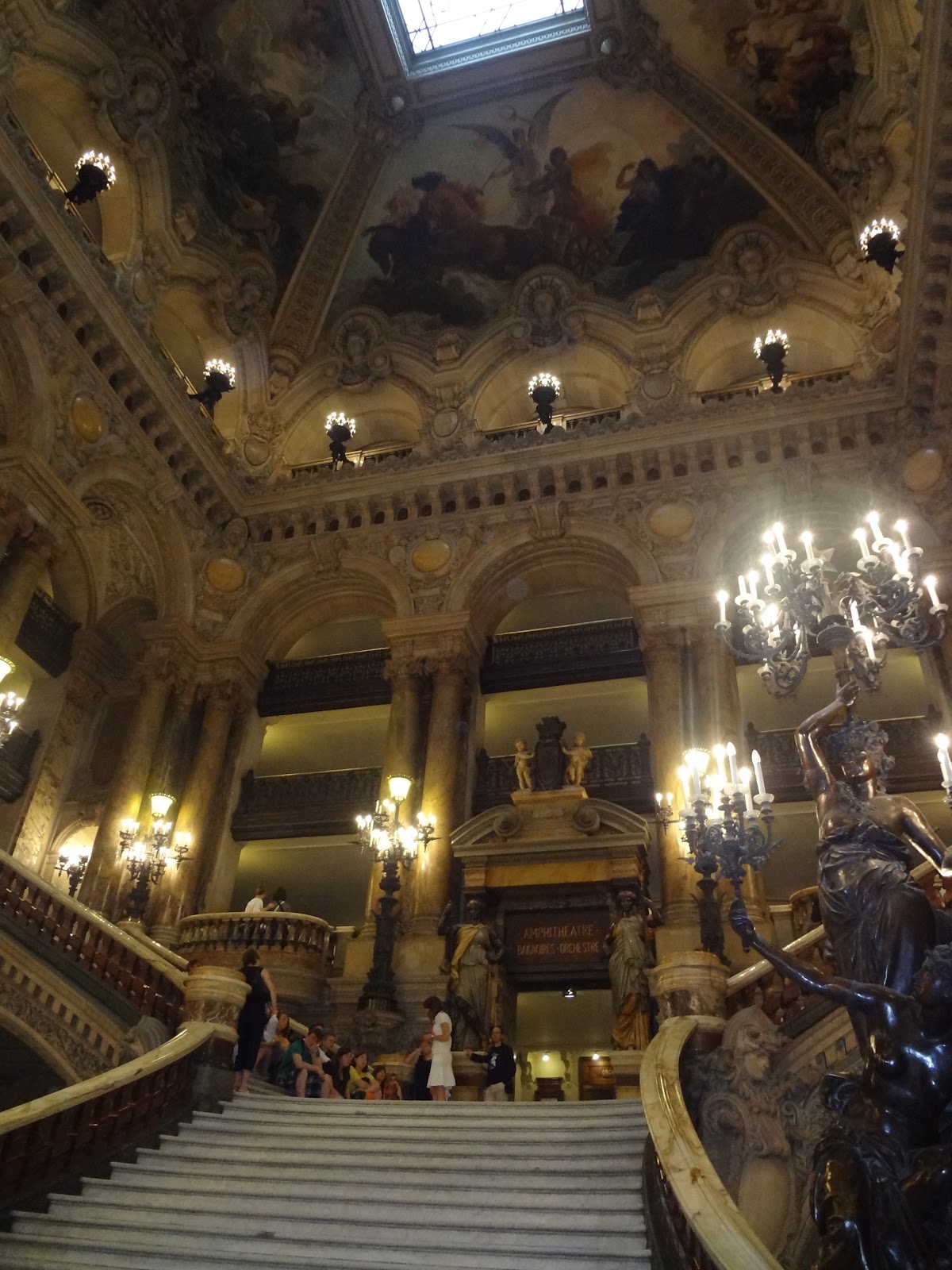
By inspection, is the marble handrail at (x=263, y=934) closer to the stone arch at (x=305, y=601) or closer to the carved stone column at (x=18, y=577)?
the carved stone column at (x=18, y=577)

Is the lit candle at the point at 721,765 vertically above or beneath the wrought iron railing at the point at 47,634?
beneath

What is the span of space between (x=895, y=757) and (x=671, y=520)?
496 centimetres

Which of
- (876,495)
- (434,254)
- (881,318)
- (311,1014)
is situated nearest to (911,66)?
(881,318)

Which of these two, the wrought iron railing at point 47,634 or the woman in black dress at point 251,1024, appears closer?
the woman in black dress at point 251,1024

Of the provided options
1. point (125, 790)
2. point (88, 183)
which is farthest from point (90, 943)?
point (88, 183)

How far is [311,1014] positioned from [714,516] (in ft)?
31.3

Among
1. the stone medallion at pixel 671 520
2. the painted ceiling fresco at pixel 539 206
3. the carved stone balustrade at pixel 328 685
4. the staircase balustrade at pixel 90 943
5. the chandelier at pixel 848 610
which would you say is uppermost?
the painted ceiling fresco at pixel 539 206

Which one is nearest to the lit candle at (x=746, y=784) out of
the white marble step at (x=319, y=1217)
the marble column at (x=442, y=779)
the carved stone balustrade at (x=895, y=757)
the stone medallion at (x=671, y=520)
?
the white marble step at (x=319, y=1217)

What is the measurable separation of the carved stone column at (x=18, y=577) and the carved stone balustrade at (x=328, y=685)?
4.60 m

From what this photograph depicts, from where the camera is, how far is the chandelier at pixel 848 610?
6.44 m

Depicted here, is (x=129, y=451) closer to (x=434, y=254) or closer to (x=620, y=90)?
(x=434, y=254)

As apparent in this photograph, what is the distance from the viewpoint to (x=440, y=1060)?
852 centimetres

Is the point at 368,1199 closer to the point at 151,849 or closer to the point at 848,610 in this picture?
the point at 848,610

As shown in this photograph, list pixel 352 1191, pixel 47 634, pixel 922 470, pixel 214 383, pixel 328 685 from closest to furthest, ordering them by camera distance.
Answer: pixel 352 1191
pixel 922 470
pixel 214 383
pixel 47 634
pixel 328 685
